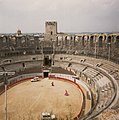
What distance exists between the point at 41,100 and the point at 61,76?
16.8m

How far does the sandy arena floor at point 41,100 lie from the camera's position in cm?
2661

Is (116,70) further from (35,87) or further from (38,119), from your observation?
(38,119)

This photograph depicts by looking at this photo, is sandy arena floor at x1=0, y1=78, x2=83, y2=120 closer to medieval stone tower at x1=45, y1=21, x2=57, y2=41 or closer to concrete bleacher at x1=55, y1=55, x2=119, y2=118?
concrete bleacher at x1=55, y1=55, x2=119, y2=118

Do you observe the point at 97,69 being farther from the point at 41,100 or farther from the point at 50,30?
the point at 50,30

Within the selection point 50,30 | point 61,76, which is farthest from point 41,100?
point 50,30

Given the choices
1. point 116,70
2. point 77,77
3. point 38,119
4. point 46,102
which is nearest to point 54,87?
point 77,77

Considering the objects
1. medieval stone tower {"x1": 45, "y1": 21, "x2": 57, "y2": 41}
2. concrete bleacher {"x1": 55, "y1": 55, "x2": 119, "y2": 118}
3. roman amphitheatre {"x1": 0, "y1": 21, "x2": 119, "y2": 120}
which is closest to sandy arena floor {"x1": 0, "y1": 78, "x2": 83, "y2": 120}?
roman amphitheatre {"x1": 0, "y1": 21, "x2": 119, "y2": 120}

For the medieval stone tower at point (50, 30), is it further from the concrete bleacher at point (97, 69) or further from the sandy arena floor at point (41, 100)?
the sandy arena floor at point (41, 100)

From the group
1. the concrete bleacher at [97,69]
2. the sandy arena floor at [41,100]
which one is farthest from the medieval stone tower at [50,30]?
the sandy arena floor at [41,100]

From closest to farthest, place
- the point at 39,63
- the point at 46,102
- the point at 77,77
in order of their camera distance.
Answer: the point at 46,102
the point at 77,77
the point at 39,63

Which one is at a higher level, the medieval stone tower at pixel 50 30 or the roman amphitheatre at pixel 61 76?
the medieval stone tower at pixel 50 30

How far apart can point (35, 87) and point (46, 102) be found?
9889mm

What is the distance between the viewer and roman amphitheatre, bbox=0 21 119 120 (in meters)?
26.6

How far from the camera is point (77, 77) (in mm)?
44938
